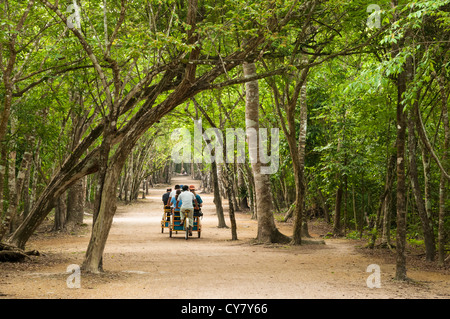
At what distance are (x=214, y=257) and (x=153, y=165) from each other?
141 ft

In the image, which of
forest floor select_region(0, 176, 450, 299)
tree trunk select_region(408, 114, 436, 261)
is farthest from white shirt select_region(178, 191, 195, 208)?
tree trunk select_region(408, 114, 436, 261)

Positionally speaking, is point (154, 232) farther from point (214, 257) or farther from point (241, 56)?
point (241, 56)

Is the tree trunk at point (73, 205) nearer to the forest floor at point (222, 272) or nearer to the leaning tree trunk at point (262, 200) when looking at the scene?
the forest floor at point (222, 272)

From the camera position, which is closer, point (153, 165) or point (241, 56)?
point (241, 56)

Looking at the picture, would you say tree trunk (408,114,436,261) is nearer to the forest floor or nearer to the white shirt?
the forest floor

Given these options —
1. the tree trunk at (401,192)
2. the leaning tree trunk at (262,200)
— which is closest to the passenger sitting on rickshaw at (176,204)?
the leaning tree trunk at (262,200)

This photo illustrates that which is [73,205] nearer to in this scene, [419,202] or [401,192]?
[419,202]

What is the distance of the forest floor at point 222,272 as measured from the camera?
721 cm

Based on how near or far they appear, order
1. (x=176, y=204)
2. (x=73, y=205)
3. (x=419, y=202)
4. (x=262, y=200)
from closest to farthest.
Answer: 1. (x=419, y=202)
2. (x=262, y=200)
3. (x=176, y=204)
4. (x=73, y=205)

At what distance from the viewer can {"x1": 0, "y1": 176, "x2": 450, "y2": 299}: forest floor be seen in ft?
23.7

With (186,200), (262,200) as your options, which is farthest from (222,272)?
(186,200)

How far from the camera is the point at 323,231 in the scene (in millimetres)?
20828

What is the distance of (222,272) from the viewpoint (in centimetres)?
945
